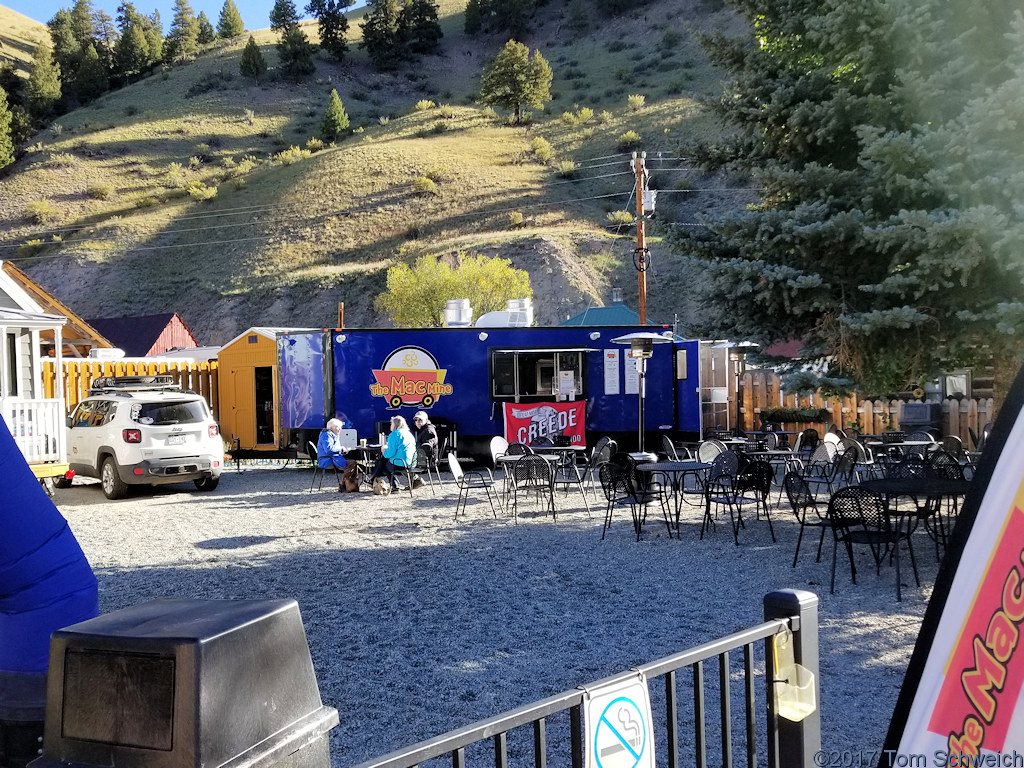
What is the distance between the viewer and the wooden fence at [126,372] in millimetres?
18734

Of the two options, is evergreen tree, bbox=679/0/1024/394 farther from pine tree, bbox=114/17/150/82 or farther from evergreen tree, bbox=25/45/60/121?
pine tree, bbox=114/17/150/82

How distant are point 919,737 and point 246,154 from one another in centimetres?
7186

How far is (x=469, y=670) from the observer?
509 centimetres

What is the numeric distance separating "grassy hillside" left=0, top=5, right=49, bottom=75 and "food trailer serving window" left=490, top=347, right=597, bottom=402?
9706 centimetres

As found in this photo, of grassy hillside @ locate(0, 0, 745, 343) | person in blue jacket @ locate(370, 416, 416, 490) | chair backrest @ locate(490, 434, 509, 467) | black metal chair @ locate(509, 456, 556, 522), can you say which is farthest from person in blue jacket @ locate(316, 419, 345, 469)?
grassy hillside @ locate(0, 0, 745, 343)

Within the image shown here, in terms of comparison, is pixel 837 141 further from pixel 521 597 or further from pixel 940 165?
pixel 521 597

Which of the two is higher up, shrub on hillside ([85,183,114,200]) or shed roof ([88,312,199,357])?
shrub on hillside ([85,183,114,200])

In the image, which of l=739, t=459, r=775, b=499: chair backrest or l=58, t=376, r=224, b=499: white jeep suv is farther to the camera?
l=58, t=376, r=224, b=499: white jeep suv

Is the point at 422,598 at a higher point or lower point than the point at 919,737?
lower

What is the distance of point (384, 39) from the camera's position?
301 feet

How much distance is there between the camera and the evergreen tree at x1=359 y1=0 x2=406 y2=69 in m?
91.5

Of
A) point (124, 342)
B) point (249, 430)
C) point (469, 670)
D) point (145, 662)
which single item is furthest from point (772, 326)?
point (124, 342)

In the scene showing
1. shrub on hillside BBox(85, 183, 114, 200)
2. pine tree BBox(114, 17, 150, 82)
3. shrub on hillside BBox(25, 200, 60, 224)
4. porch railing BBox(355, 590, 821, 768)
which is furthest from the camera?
pine tree BBox(114, 17, 150, 82)

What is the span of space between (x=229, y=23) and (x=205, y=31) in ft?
10.2
